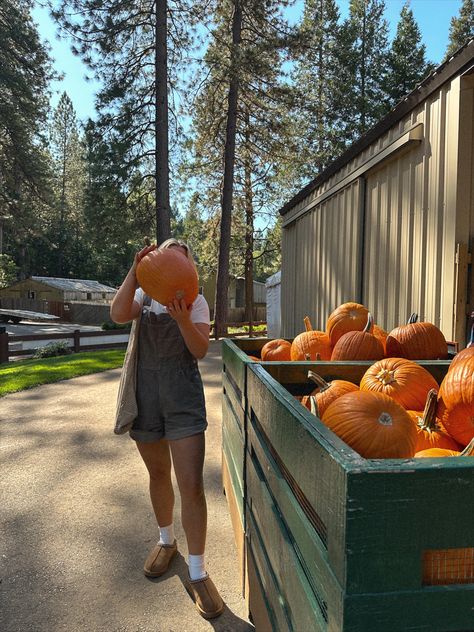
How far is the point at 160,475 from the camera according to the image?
104 inches

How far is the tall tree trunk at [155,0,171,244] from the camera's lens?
1482 cm

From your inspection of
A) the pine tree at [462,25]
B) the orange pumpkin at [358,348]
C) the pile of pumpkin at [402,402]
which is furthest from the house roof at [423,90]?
the pine tree at [462,25]

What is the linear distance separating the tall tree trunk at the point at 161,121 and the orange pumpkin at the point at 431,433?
14.0 meters

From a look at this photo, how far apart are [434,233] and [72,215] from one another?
52951 mm

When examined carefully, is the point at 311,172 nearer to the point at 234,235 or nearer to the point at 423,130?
the point at 234,235

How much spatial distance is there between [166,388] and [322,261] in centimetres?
501

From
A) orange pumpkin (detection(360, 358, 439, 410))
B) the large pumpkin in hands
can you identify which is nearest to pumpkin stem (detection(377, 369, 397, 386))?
orange pumpkin (detection(360, 358, 439, 410))

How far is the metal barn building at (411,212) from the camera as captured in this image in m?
3.26

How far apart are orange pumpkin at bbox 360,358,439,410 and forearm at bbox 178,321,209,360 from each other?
85 centimetres

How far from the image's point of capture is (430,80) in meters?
3.69

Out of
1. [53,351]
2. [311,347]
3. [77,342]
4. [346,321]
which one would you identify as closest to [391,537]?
[311,347]

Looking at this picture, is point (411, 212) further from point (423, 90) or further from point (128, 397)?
point (128, 397)

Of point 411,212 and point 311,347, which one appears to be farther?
point 411,212

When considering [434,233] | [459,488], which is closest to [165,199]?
[434,233]
